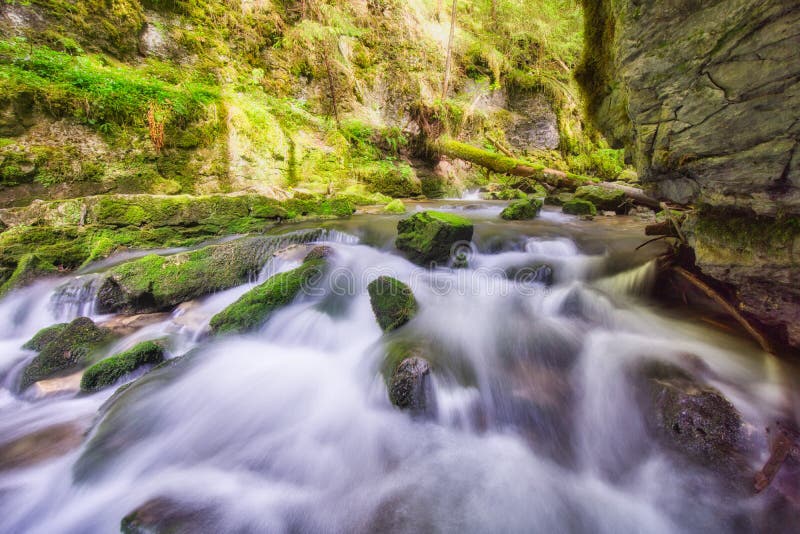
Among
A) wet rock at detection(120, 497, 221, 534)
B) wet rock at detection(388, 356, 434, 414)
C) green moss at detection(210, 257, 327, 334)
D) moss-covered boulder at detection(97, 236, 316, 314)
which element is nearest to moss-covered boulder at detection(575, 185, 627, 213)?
green moss at detection(210, 257, 327, 334)

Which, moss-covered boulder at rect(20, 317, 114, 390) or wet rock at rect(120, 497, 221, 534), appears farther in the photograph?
moss-covered boulder at rect(20, 317, 114, 390)

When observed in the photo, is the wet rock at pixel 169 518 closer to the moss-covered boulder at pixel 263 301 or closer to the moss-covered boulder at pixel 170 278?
the moss-covered boulder at pixel 263 301

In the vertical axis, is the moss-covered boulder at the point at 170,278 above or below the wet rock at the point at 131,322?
above

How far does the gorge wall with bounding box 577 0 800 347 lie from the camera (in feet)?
5.22

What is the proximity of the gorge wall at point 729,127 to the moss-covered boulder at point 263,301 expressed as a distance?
3.95 meters

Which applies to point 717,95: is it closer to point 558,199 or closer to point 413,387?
point 413,387

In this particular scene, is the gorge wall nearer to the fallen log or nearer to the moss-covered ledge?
the moss-covered ledge

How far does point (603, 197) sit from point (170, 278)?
31.2 feet

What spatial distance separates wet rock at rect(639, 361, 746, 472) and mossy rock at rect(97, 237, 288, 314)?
497 cm

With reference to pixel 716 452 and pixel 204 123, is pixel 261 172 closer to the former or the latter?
pixel 204 123

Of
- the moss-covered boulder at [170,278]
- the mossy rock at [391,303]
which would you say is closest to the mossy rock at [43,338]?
the moss-covered boulder at [170,278]

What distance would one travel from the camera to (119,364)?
2945 millimetres

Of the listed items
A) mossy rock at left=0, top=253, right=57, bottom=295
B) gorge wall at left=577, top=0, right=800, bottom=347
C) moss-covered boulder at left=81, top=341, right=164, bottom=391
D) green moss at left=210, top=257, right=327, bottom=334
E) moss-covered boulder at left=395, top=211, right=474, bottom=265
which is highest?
gorge wall at left=577, top=0, right=800, bottom=347

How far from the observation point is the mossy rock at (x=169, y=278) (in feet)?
12.7
